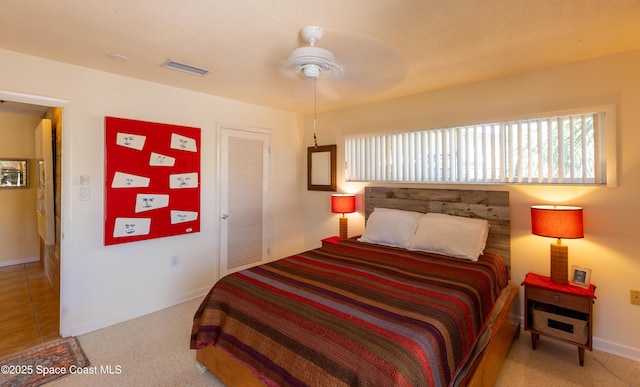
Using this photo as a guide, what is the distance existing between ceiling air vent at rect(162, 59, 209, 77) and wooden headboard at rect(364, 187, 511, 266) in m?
2.33

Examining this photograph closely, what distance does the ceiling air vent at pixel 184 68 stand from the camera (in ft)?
8.25

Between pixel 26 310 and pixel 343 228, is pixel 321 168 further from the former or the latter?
pixel 26 310

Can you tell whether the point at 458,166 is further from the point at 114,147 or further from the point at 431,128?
the point at 114,147

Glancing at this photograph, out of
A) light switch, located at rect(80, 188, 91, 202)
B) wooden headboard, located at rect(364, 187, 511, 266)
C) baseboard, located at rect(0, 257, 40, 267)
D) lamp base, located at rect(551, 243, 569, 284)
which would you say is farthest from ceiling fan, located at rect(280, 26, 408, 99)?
baseboard, located at rect(0, 257, 40, 267)

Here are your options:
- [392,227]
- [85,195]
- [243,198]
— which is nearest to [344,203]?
[392,227]

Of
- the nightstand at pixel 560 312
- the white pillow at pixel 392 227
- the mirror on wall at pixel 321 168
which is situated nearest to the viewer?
the nightstand at pixel 560 312

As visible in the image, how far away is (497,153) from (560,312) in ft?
4.74

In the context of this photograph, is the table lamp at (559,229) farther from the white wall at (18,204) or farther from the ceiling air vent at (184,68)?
the white wall at (18,204)

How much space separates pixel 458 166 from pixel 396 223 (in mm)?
888

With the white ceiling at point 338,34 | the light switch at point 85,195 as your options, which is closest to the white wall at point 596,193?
the white ceiling at point 338,34

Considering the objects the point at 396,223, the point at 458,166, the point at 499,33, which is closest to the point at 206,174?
the point at 396,223

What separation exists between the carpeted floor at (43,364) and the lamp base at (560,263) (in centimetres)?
Result: 368

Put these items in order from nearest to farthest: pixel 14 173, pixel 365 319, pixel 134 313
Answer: pixel 365 319, pixel 134 313, pixel 14 173

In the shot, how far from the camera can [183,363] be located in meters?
2.21
